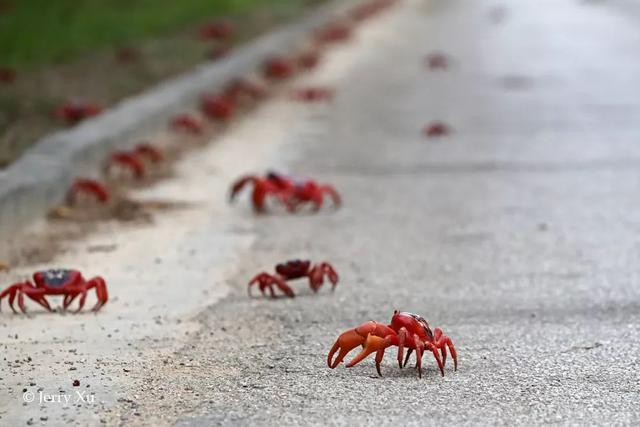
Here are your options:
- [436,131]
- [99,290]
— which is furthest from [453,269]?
[436,131]

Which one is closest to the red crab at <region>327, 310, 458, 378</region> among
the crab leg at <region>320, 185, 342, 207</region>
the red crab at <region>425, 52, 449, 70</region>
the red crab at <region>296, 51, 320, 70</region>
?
the crab leg at <region>320, 185, 342, 207</region>

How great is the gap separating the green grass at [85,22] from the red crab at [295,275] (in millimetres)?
7914

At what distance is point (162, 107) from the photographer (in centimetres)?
1233

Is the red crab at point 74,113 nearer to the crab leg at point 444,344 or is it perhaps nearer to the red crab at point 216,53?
the red crab at point 216,53

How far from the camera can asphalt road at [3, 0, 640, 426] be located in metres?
4.92

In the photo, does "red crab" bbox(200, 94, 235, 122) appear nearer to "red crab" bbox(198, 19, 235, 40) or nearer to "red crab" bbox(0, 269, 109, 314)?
"red crab" bbox(198, 19, 235, 40)

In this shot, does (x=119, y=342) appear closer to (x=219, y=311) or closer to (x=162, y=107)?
(x=219, y=311)

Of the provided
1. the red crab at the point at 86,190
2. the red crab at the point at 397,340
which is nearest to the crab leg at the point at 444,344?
the red crab at the point at 397,340

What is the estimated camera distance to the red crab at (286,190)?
8.86 meters

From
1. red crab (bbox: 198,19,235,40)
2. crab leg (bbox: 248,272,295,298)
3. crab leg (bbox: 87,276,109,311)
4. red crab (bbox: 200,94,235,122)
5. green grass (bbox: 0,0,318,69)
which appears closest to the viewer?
crab leg (bbox: 87,276,109,311)

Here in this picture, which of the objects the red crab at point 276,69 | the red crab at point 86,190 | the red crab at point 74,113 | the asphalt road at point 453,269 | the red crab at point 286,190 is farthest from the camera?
the red crab at point 276,69

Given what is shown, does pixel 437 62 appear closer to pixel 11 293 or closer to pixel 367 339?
pixel 11 293

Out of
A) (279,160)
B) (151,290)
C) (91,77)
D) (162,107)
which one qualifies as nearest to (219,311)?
(151,290)

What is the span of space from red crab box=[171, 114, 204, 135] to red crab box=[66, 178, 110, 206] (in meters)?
2.87
